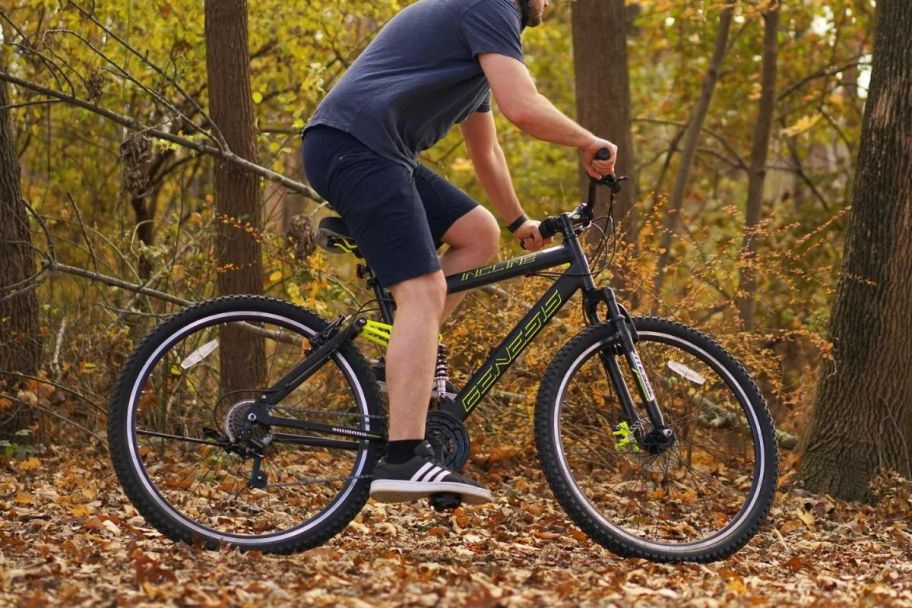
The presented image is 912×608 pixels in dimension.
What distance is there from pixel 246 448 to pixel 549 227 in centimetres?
130

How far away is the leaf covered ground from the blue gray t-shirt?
1.38 meters

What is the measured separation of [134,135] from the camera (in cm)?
631

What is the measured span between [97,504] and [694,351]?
263 cm

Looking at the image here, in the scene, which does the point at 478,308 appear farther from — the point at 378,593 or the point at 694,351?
the point at 378,593

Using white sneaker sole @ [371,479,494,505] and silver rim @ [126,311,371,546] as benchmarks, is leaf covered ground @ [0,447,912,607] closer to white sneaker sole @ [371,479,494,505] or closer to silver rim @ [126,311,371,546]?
silver rim @ [126,311,371,546]

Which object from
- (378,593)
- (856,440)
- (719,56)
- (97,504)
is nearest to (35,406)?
(97,504)

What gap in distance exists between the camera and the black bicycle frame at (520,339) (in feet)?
14.7

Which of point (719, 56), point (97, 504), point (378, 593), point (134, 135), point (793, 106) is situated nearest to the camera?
point (378, 593)

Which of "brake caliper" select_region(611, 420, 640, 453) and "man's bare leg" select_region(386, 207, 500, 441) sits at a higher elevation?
"man's bare leg" select_region(386, 207, 500, 441)

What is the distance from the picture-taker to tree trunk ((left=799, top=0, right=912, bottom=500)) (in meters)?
6.28

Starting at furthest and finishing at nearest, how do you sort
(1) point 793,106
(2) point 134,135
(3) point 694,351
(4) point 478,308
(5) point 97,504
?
(1) point 793,106 → (4) point 478,308 → (2) point 134,135 → (5) point 97,504 → (3) point 694,351

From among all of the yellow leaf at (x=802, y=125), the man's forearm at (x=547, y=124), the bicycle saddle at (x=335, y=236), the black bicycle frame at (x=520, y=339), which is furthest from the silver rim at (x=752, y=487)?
the yellow leaf at (x=802, y=125)

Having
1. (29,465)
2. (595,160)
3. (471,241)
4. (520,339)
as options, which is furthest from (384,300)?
(29,465)

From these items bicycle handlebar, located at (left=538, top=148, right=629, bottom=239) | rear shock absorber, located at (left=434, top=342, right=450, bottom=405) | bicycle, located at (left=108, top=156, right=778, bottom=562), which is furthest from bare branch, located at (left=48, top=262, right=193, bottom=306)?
bicycle handlebar, located at (left=538, top=148, right=629, bottom=239)
